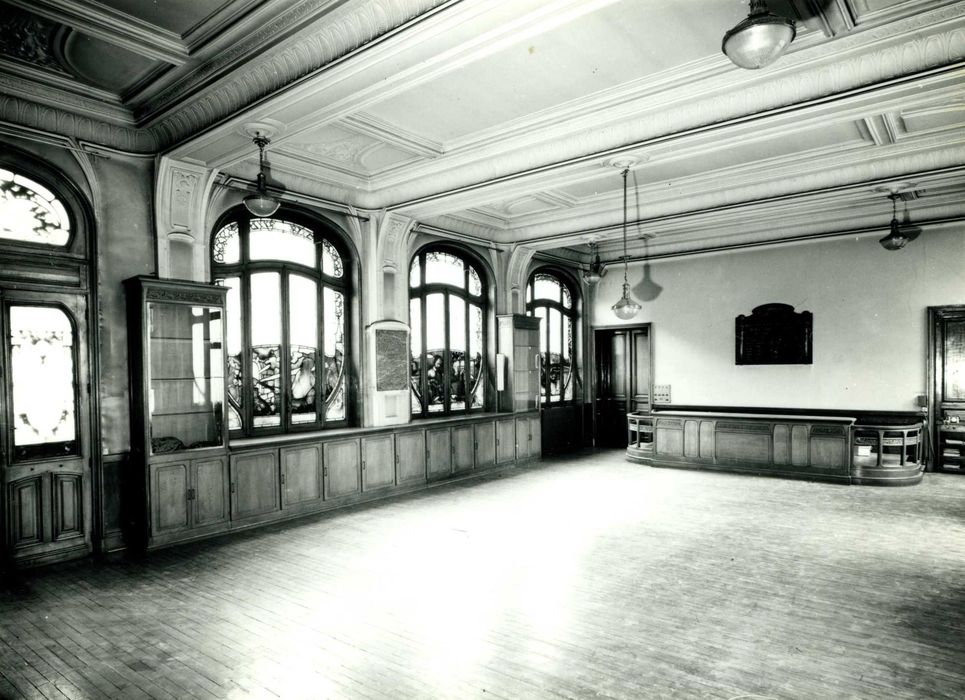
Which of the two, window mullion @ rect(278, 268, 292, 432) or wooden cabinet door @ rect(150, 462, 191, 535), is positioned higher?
window mullion @ rect(278, 268, 292, 432)

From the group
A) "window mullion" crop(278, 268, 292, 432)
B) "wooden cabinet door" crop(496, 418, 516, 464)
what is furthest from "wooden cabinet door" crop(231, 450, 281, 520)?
"wooden cabinet door" crop(496, 418, 516, 464)

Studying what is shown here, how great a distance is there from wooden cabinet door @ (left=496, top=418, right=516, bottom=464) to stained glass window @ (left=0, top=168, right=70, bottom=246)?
245 inches

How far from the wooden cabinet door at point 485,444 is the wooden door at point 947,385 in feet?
21.3

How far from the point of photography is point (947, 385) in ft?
29.5

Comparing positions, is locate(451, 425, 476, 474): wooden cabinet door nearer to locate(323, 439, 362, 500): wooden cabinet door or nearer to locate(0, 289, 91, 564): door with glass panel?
locate(323, 439, 362, 500): wooden cabinet door

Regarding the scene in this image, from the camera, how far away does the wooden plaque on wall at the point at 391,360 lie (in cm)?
785

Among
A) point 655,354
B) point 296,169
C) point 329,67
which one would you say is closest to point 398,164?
point 296,169

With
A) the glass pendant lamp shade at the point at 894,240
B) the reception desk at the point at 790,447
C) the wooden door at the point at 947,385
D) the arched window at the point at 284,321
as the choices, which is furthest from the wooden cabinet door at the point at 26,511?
the wooden door at the point at 947,385

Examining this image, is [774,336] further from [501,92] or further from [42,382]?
[42,382]

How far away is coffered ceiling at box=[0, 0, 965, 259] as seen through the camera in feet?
12.5

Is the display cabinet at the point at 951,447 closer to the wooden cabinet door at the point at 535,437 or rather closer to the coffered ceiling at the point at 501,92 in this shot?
the coffered ceiling at the point at 501,92

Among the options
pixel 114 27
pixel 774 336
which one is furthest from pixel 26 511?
pixel 774 336

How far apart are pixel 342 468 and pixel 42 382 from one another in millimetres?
3084

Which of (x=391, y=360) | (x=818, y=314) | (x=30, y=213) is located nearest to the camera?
(x=30, y=213)
